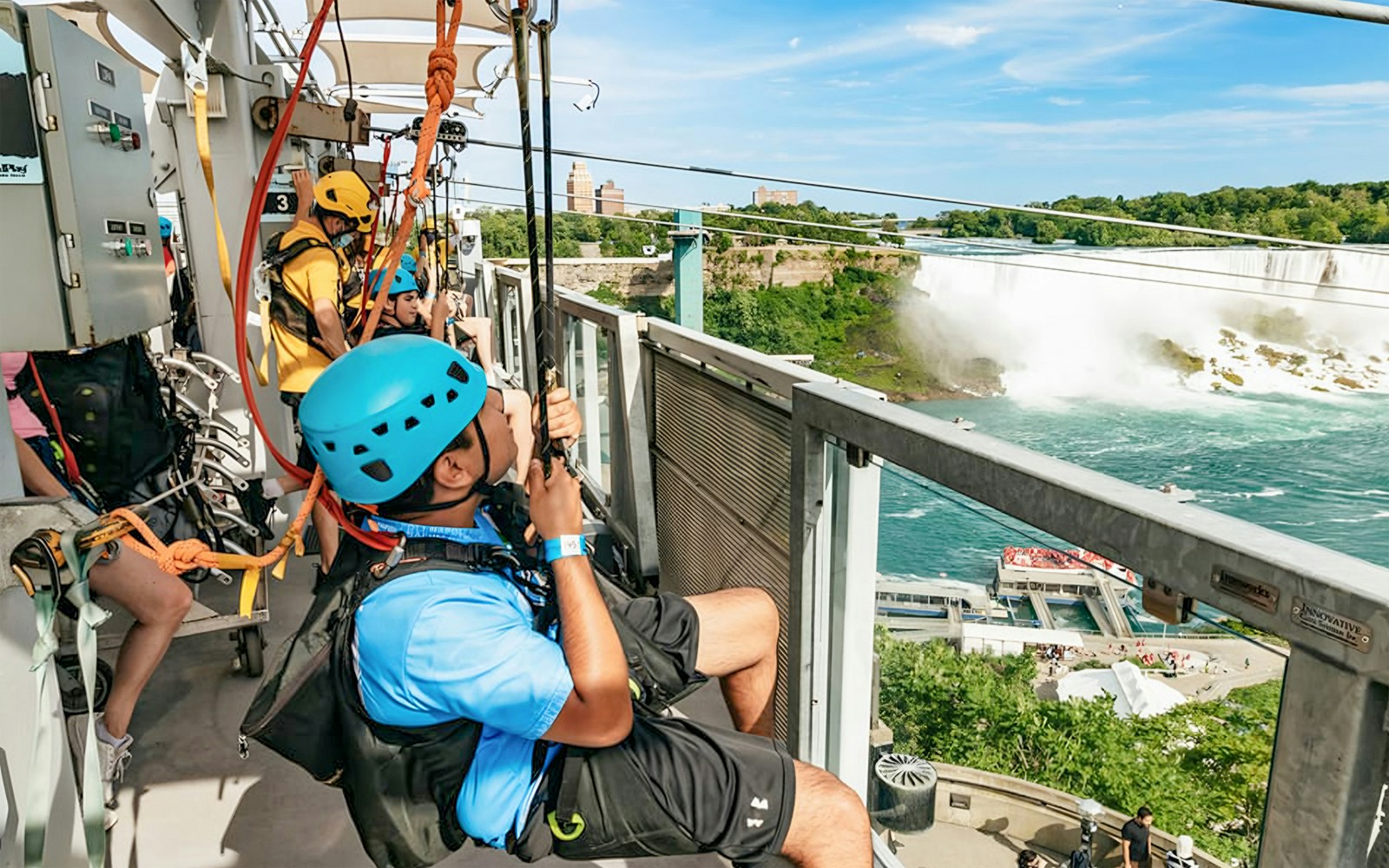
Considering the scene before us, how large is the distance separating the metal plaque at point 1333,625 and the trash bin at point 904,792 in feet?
3.72

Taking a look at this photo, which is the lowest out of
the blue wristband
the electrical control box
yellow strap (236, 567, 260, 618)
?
yellow strap (236, 567, 260, 618)

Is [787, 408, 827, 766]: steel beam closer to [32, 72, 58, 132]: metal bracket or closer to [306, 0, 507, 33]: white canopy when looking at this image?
[32, 72, 58, 132]: metal bracket

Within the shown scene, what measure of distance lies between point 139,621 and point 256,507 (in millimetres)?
534

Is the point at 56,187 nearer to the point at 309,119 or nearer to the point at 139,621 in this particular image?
the point at 139,621

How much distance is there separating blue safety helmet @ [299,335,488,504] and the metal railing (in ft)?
2.30

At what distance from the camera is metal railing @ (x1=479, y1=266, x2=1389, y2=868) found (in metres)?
0.93

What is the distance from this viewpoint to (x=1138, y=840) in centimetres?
160

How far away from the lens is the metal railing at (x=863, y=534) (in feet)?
3.05

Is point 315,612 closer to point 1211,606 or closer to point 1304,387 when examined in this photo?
point 1211,606

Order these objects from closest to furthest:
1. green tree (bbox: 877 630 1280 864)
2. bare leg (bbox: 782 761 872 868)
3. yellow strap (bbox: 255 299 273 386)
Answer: green tree (bbox: 877 630 1280 864)
bare leg (bbox: 782 761 872 868)
yellow strap (bbox: 255 299 273 386)

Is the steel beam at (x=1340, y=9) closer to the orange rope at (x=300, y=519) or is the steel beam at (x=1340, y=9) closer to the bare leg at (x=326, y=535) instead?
the orange rope at (x=300, y=519)

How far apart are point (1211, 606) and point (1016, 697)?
1.04 metres

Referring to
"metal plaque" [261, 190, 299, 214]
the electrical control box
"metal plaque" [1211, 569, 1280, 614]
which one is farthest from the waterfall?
"metal plaque" [1211, 569, 1280, 614]

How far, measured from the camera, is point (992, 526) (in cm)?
146
